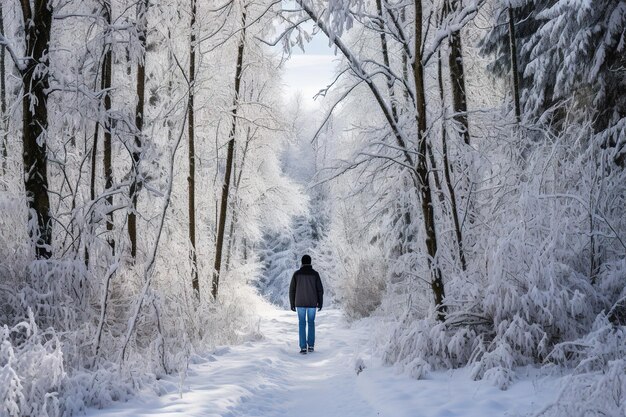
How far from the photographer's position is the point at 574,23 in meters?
9.71

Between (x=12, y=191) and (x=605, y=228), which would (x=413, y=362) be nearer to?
(x=605, y=228)

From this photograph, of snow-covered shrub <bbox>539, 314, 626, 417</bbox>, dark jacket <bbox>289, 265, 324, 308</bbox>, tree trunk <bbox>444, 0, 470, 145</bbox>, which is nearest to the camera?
snow-covered shrub <bbox>539, 314, 626, 417</bbox>

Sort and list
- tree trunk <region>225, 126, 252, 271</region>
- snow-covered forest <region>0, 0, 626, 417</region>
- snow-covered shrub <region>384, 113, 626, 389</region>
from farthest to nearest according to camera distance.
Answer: tree trunk <region>225, 126, 252, 271</region> → snow-covered shrub <region>384, 113, 626, 389</region> → snow-covered forest <region>0, 0, 626, 417</region>

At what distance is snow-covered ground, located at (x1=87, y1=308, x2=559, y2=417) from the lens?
4.54m

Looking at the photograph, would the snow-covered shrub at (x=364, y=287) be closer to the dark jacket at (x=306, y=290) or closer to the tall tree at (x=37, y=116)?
the dark jacket at (x=306, y=290)

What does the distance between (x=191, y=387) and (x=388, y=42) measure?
11.8 metres

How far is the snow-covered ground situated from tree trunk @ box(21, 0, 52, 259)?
9.20 feet

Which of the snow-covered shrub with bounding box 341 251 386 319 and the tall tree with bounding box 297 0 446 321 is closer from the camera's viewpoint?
the tall tree with bounding box 297 0 446 321

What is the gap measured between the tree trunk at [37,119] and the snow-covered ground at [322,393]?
2806mm

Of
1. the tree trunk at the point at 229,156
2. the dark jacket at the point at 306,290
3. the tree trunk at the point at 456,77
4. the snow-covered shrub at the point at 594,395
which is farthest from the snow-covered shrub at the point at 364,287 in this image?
the snow-covered shrub at the point at 594,395

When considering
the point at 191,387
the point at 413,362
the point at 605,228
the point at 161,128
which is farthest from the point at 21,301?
the point at 161,128

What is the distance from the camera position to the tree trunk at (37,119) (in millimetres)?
6770

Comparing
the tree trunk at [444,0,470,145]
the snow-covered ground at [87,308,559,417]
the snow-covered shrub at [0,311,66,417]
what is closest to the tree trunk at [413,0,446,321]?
the snow-covered ground at [87,308,559,417]

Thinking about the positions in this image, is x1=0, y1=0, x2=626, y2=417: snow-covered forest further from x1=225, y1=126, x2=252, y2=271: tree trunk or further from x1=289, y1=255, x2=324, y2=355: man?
x1=225, y1=126, x2=252, y2=271: tree trunk
